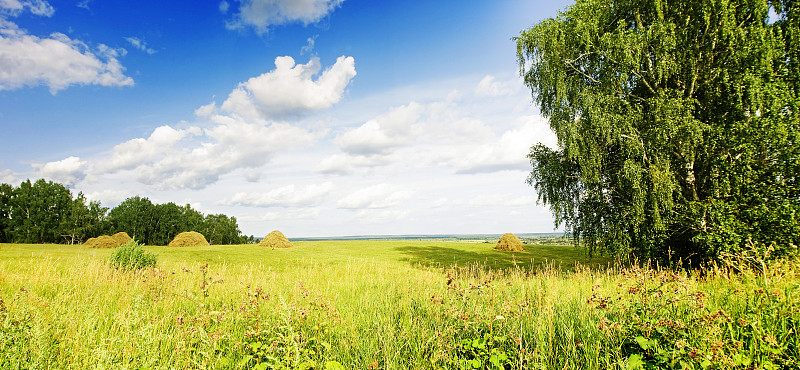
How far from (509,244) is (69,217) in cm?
5887

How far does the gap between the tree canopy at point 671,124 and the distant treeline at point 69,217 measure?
179 feet

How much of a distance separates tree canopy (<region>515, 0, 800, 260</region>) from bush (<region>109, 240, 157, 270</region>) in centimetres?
1600

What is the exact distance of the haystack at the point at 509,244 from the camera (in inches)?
1067

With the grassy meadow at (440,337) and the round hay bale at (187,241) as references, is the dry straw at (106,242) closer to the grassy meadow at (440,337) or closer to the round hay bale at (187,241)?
the round hay bale at (187,241)

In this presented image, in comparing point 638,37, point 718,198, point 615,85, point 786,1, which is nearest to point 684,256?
point 718,198

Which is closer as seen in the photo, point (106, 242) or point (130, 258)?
point (130, 258)

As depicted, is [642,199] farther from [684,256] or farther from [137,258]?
[137,258]

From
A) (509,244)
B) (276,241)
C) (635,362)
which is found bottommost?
(509,244)

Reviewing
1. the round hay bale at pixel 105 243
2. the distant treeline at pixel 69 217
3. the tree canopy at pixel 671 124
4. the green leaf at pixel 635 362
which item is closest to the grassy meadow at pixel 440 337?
the green leaf at pixel 635 362

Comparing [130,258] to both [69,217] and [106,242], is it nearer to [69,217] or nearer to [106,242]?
[106,242]

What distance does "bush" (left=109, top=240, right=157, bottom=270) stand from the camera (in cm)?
1152

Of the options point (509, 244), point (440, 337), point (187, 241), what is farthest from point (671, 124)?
point (187, 241)

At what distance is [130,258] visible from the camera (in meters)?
11.8

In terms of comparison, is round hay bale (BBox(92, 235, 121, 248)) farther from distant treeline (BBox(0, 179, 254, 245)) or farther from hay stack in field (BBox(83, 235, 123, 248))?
distant treeline (BBox(0, 179, 254, 245))
